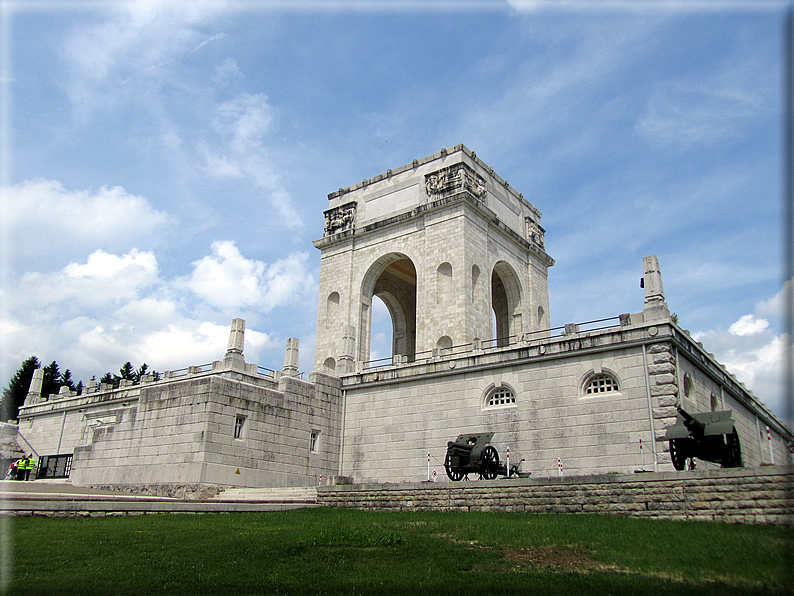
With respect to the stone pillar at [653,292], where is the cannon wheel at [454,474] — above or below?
below

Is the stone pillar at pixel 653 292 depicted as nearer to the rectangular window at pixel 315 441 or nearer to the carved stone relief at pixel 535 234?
the rectangular window at pixel 315 441

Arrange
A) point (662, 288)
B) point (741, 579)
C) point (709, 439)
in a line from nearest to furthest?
point (741, 579) < point (709, 439) < point (662, 288)

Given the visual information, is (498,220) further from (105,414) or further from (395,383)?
(105,414)

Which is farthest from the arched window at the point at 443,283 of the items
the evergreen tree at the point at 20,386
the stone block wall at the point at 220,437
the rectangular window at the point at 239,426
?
the evergreen tree at the point at 20,386

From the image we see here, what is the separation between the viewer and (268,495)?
23.6 meters

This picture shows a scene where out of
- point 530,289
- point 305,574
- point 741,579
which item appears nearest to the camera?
point 741,579

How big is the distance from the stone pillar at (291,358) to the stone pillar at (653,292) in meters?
16.3

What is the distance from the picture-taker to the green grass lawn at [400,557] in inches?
368

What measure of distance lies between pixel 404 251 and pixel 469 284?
17.5 feet

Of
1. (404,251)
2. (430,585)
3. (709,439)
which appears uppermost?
(404,251)

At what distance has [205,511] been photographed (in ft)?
58.6

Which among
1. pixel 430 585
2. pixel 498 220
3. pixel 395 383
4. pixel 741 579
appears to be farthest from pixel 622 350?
pixel 498 220

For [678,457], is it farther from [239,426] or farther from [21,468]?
[21,468]

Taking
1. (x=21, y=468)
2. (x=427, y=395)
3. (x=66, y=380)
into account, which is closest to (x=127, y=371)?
(x=66, y=380)
